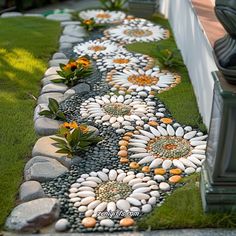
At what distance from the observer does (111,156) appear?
3189mm

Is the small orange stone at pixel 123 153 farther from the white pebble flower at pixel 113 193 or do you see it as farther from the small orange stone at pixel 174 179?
the small orange stone at pixel 174 179

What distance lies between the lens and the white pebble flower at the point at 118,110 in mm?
3625

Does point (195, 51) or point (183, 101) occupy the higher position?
point (195, 51)

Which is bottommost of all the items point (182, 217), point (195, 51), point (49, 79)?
point (49, 79)

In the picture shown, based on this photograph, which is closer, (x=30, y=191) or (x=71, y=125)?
(x=30, y=191)

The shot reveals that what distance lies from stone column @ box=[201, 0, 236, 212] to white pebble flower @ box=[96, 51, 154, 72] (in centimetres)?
211

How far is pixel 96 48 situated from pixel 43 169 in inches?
96.6

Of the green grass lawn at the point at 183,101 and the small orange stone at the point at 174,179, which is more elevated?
the small orange stone at the point at 174,179

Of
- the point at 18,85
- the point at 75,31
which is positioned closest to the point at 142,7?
the point at 75,31

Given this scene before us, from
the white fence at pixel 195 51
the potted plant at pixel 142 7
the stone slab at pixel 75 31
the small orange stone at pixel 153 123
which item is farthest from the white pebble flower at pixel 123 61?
the potted plant at pixel 142 7

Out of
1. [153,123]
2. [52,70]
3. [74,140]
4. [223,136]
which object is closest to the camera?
[223,136]

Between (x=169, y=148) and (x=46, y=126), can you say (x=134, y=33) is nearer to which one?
(x=46, y=126)

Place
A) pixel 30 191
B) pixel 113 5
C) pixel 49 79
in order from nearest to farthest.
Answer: pixel 30 191 < pixel 49 79 < pixel 113 5

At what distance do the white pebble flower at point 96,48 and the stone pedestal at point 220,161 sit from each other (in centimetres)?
258
